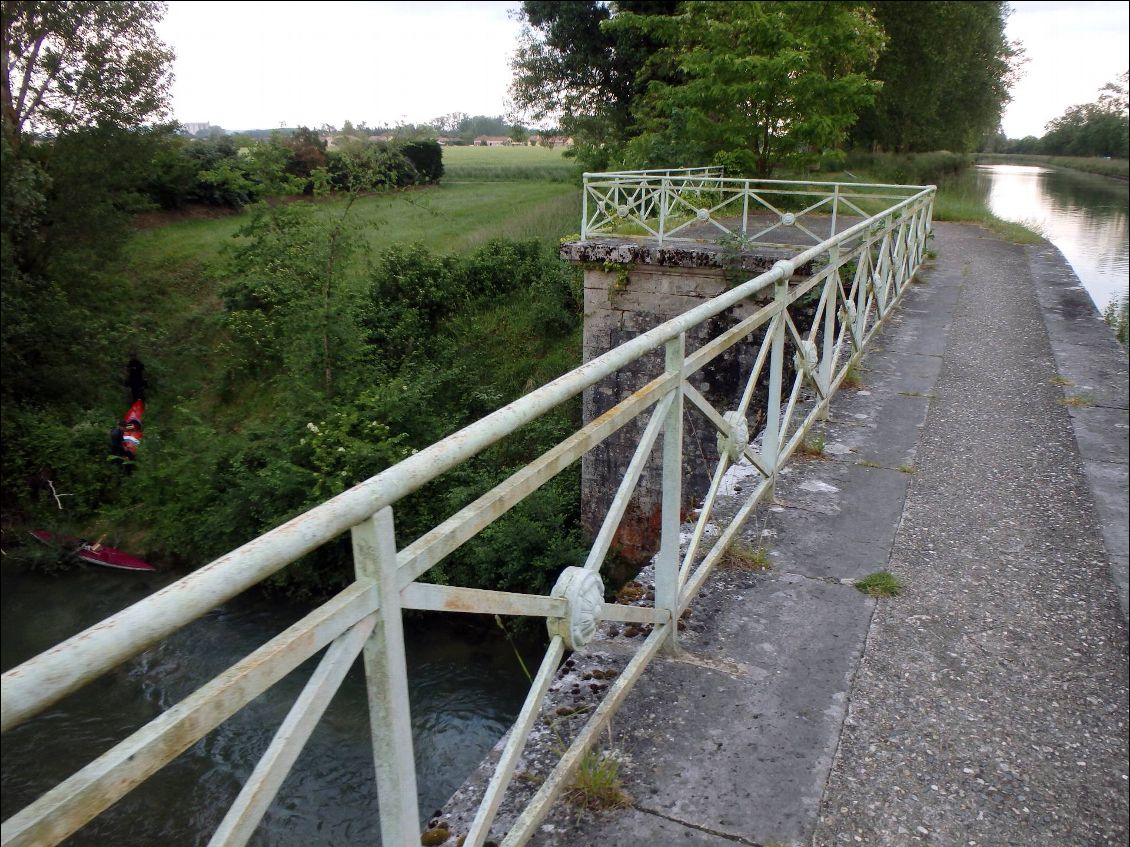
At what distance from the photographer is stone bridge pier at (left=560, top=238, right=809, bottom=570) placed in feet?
29.6

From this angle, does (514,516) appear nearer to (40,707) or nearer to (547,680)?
(547,680)

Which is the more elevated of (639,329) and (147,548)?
(639,329)

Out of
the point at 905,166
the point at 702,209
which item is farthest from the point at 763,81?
the point at 905,166

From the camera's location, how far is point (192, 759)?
770cm

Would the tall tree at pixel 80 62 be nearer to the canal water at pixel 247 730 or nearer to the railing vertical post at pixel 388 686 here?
the canal water at pixel 247 730

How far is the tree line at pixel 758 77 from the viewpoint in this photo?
13438 mm

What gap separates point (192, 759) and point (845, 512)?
270 inches

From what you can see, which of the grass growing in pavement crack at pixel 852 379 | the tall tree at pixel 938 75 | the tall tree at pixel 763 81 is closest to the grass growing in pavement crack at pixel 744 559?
the grass growing in pavement crack at pixel 852 379

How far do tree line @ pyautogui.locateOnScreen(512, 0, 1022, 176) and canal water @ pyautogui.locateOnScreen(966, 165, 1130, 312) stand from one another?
12.6 ft

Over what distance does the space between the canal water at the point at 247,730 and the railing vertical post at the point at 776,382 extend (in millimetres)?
5055

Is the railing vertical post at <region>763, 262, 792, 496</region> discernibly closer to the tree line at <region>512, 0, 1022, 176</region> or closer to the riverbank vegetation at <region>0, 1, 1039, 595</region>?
the riverbank vegetation at <region>0, 1, 1039, 595</region>

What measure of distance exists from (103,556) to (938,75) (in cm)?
2286

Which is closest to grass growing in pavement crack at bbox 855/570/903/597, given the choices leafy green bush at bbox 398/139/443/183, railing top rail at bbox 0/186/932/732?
railing top rail at bbox 0/186/932/732

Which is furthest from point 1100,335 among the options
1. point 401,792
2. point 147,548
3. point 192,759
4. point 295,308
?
point 147,548
